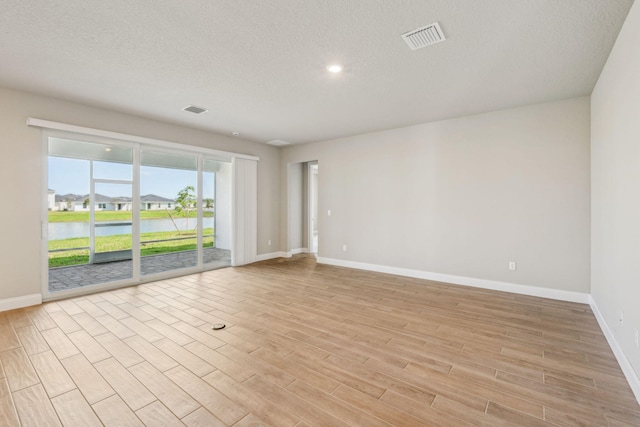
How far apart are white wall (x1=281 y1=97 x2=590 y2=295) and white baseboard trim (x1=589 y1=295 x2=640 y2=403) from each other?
936 mm

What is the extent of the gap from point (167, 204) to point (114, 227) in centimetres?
94

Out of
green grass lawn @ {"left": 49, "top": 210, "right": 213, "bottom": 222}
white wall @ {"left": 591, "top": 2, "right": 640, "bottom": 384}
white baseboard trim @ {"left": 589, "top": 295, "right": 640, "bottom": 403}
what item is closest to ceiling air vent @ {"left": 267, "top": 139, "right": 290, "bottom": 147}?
green grass lawn @ {"left": 49, "top": 210, "right": 213, "bottom": 222}

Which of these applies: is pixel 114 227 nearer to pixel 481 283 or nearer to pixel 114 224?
pixel 114 224

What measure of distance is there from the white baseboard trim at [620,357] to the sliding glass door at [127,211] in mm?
5710

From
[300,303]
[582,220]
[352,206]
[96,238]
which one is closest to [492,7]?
[582,220]

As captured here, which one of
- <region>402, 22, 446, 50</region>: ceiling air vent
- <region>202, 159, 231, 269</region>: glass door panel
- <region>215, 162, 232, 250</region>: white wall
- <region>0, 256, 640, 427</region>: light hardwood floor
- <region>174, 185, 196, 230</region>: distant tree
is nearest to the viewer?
<region>0, 256, 640, 427</region>: light hardwood floor

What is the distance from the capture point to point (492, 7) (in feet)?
6.66

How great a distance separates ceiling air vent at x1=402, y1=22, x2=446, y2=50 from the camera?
7.46ft

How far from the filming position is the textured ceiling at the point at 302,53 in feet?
6.82

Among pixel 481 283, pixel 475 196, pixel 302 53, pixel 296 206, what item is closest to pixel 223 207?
pixel 296 206

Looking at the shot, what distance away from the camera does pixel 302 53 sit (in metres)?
2.66

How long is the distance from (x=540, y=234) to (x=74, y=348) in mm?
5554

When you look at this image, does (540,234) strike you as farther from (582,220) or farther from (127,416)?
(127,416)

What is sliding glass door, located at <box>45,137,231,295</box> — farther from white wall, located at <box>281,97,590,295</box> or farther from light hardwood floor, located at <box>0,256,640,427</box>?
white wall, located at <box>281,97,590,295</box>
